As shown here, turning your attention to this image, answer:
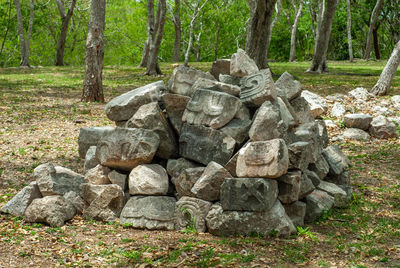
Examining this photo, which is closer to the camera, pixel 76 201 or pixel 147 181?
pixel 147 181

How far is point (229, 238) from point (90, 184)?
6.18ft

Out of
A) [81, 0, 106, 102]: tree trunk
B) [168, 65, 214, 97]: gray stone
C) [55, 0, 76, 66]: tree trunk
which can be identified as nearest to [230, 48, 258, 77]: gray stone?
[168, 65, 214, 97]: gray stone

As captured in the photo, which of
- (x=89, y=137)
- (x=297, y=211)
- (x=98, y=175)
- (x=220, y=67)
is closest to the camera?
(x=297, y=211)

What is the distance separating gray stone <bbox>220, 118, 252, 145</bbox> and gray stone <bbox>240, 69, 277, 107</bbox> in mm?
350

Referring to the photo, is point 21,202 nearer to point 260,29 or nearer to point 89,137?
point 89,137

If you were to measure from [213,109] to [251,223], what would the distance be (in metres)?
1.47

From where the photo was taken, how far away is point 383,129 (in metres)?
9.62

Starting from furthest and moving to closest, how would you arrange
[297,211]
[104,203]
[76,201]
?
[76,201]
[104,203]
[297,211]

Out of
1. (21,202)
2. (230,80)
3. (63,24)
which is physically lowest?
(21,202)

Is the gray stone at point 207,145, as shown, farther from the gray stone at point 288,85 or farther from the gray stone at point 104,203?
the gray stone at point 288,85

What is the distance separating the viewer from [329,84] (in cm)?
1522

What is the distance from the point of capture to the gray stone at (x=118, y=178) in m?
5.86

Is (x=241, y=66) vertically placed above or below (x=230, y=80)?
above

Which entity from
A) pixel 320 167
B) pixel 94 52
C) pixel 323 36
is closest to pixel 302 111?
pixel 320 167
